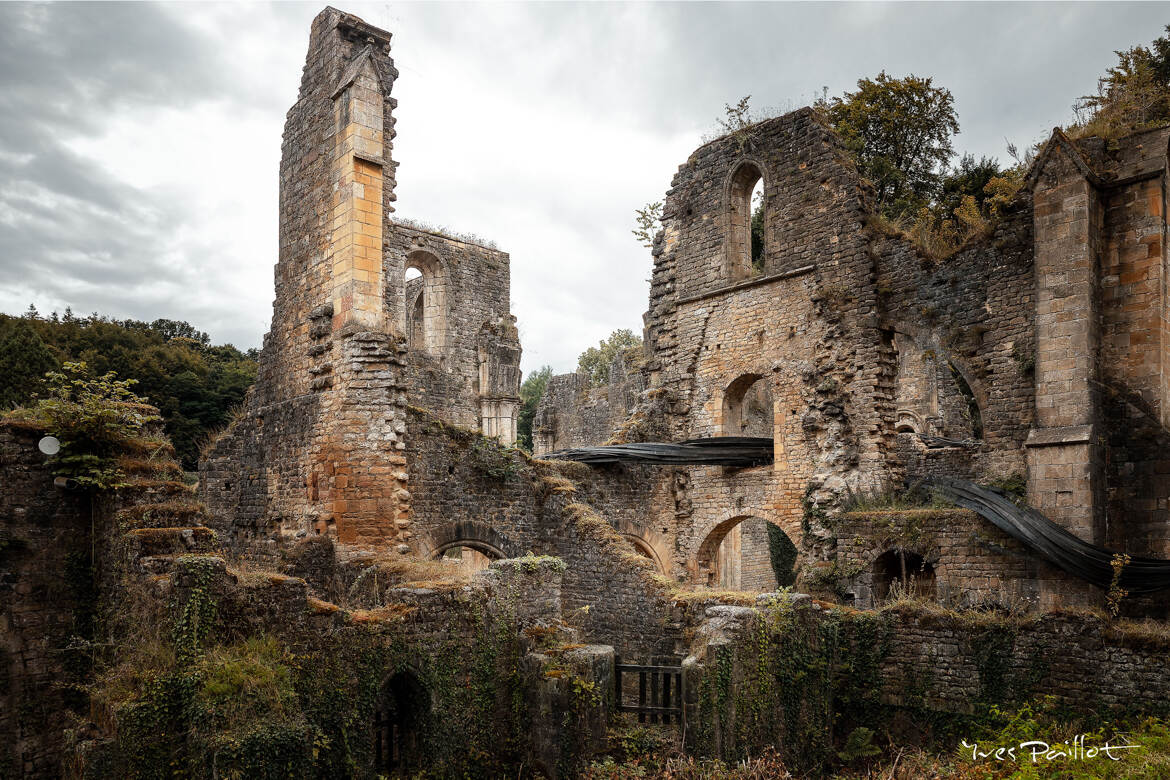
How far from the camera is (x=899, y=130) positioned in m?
22.5

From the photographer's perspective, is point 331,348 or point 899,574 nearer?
point 331,348

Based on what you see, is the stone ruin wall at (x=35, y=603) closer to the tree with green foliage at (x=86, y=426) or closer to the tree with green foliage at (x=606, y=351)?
the tree with green foliage at (x=86, y=426)

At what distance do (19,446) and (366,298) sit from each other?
4.70m

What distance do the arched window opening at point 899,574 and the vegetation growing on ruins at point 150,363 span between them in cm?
2029

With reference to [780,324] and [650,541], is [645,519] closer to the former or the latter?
[650,541]

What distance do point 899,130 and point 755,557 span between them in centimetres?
1182

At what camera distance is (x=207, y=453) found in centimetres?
1361

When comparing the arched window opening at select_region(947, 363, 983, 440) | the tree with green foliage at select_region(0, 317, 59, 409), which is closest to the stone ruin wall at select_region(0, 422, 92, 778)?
the tree with green foliage at select_region(0, 317, 59, 409)

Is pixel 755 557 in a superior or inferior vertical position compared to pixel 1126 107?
inferior

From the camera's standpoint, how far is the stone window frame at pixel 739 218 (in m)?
17.1

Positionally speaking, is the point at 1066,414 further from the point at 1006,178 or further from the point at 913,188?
the point at 913,188

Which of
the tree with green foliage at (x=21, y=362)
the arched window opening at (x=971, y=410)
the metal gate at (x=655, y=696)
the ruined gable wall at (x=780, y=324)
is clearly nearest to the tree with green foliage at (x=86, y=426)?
the metal gate at (x=655, y=696)
